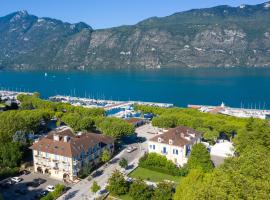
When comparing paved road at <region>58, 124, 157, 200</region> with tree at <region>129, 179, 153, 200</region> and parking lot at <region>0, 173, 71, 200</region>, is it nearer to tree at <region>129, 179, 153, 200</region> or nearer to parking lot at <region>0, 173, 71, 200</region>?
parking lot at <region>0, 173, 71, 200</region>

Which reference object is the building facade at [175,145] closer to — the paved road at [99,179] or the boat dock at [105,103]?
the paved road at [99,179]

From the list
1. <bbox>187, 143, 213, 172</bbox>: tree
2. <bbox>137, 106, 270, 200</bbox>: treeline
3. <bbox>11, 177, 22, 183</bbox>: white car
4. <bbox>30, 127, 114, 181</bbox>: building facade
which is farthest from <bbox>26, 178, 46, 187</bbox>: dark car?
<bbox>187, 143, 213, 172</bbox>: tree

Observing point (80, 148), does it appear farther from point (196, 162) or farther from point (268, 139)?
point (268, 139)

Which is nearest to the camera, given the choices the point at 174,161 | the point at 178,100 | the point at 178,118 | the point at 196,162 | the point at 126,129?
the point at 196,162

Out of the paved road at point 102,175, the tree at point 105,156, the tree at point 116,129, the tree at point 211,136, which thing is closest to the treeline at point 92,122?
the tree at point 116,129

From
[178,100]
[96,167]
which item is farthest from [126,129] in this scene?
[178,100]

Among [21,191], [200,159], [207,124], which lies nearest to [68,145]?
[21,191]

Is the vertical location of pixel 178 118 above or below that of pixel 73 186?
above
